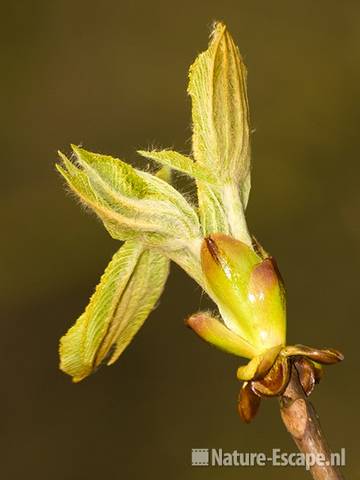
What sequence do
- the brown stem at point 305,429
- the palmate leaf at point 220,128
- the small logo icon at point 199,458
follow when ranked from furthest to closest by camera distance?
the small logo icon at point 199,458 → the palmate leaf at point 220,128 → the brown stem at point 305,429

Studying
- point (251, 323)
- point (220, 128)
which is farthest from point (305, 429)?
point (220, 128)

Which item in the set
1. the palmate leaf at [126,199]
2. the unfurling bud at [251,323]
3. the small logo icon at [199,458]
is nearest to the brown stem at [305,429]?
the unfurling bud at [251,323]

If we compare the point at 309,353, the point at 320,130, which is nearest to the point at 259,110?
the point at 320,130

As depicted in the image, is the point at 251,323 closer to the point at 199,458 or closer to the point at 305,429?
the point at 305,429

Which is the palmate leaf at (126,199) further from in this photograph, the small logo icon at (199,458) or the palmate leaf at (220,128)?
the small logo icon at (199,458)

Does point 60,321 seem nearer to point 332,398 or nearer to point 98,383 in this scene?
point 98,383

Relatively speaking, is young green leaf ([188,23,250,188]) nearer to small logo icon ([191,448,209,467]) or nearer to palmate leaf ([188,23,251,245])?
palmate leaf ([188,23,251,245])
